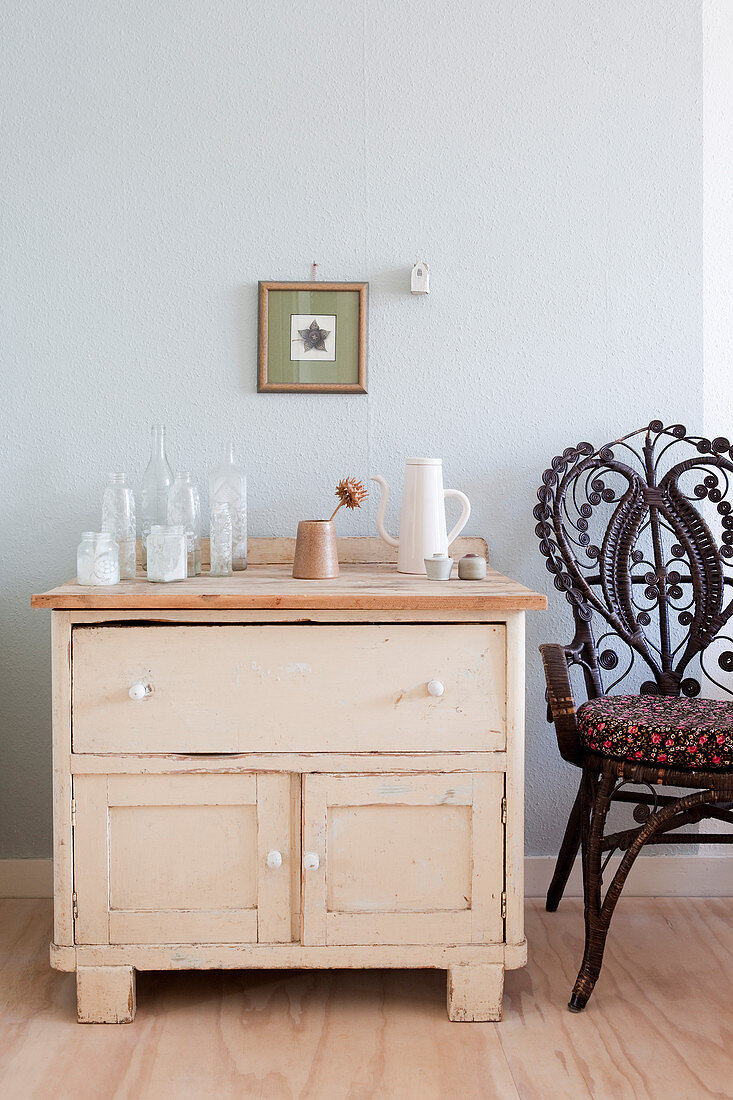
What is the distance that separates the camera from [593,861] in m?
1.92

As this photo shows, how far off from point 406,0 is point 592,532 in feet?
4.62

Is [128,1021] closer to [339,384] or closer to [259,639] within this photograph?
[259,639]

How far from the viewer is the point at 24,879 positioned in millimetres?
2410

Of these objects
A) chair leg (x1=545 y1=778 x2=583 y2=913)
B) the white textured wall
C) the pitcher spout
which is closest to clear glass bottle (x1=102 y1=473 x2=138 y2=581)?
the white textured wall

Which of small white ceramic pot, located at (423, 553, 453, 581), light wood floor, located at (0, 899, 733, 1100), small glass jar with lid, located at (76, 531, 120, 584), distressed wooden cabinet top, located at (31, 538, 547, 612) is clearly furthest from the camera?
small white ceramic pot, located at (423, 553, 453, 581)

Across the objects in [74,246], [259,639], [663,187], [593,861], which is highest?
Result: [663,187]

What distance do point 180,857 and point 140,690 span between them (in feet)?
1.11

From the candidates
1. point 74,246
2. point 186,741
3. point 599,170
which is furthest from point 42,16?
point 186,741

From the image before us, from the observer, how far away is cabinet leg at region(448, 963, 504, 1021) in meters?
1.84

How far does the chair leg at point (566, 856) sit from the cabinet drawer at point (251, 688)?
624mm

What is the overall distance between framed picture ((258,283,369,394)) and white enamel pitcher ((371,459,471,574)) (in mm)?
325

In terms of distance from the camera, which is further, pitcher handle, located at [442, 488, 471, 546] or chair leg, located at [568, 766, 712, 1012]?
pitcher handle, located at [442, 488, 471, 546]

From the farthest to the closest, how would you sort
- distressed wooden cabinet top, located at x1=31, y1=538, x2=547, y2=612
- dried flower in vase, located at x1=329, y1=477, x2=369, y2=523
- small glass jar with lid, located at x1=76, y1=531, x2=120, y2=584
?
dried flower in vase, located at x1=329, y1=477, x2=369, y2=523 → small glass jar with lid, located at x1=76, y1=531, x2=120, y2=584 → distressed wooden cabinet top, located at x1=31, y1=538, x2=547, y2=612

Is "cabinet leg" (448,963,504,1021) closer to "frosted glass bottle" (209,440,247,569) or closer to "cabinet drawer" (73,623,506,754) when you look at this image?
"cabinet drawer" (73,623,506,754)
